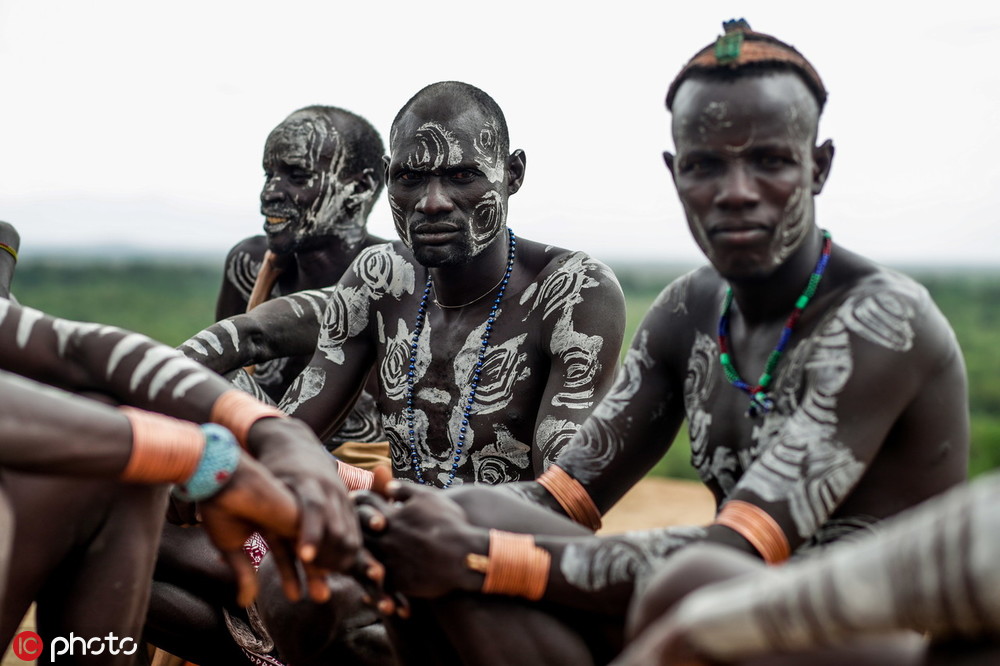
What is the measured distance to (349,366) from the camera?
181 inches

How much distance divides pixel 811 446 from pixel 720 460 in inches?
16.4

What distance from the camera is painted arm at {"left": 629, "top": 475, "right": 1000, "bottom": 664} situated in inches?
61.4

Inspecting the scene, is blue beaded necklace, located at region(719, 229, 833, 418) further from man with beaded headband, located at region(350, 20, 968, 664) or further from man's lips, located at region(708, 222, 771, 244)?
man's lips, located at region(708, 222, 771, 244)

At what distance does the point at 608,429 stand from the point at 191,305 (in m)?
28.5

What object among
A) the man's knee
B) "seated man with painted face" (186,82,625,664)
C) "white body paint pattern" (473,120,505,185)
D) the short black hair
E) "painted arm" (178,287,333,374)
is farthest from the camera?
"painted arm" (178,287,333,374)

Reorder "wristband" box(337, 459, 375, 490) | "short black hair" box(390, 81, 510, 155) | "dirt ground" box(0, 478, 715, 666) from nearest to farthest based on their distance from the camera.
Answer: "wristband" box(337, 459, 375, 490) < "short black hair" box(390, 81, 510, 155) < "dirt ground" box(0, 478, 715, 666)

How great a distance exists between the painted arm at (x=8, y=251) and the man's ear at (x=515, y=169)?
2039 mm

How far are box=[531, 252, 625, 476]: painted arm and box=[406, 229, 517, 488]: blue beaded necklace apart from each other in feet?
0.55

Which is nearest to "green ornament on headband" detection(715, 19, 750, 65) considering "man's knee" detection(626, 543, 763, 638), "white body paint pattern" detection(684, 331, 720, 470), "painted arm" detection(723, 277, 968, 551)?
"painted arm" detection(723, 277, 968, 551)

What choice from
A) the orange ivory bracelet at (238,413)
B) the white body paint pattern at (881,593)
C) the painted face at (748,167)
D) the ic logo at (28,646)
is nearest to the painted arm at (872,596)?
the white body paint pattern at (881,593)

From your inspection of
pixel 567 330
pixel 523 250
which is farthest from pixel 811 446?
pixel 523 250

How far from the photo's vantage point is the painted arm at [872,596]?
156cm

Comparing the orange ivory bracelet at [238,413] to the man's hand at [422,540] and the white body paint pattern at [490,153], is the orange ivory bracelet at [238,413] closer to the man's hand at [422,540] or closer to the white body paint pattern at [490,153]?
the man's hand at [422,540]

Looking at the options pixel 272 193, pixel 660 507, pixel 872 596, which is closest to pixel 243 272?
pixel 272 193
